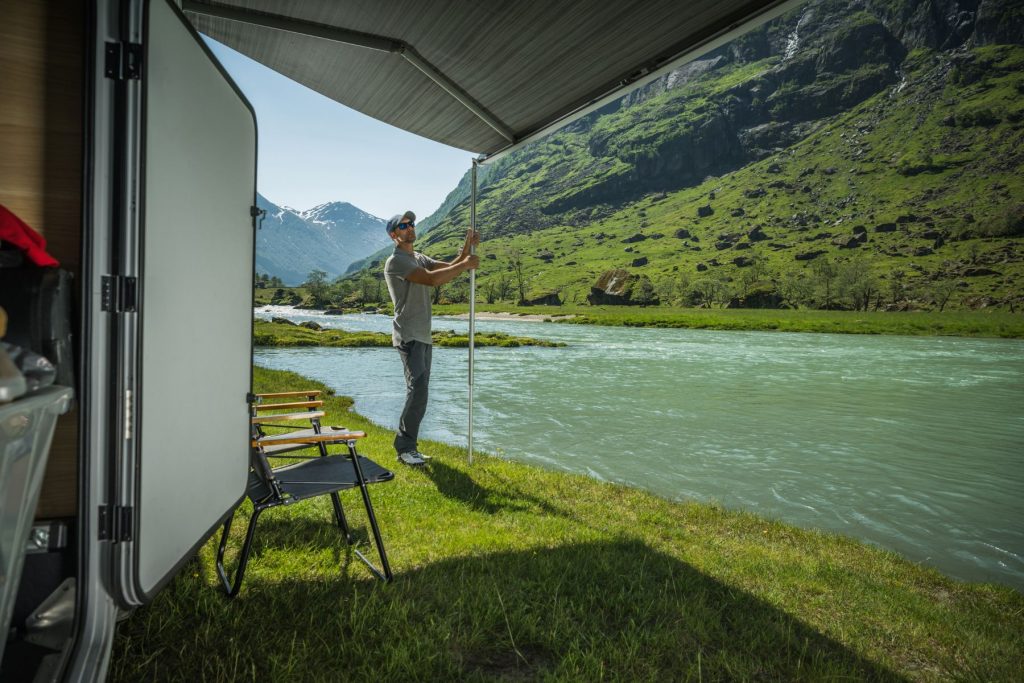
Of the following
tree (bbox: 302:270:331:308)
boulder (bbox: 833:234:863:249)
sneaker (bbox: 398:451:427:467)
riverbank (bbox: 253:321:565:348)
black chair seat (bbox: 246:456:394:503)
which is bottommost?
riverbank (bbox: 253:321:565:348)

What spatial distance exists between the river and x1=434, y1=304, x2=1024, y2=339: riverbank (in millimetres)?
37767

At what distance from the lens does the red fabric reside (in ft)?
4.71

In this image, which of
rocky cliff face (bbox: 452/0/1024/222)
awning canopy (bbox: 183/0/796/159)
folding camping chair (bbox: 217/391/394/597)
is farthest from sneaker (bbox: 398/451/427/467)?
rocky cliff face (bbox: 452/0/1024/222)

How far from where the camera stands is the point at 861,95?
152 metres

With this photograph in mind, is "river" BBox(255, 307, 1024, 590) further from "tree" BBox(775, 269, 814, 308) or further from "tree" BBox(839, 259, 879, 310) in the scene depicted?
"tree" BBox(839, 259, 879, 310)

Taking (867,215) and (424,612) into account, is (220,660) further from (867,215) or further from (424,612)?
(867,215)

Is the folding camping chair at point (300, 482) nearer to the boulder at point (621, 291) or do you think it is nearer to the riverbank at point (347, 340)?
the riverbank at point (347, 340)

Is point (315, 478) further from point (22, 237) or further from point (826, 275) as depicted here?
point (826, 275)

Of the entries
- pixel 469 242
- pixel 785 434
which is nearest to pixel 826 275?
pixel 785 434

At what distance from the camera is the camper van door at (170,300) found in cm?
168

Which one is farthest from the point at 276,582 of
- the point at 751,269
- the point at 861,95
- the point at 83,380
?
the point at 861,95

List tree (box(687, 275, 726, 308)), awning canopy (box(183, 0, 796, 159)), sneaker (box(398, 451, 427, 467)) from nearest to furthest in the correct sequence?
awning canopy (box(183, 0, 796, 159)) → sneaker (box(398, 451, 427, 467)) → tree (box(687, 275, 726, 308))

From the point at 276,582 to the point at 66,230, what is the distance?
175 cm

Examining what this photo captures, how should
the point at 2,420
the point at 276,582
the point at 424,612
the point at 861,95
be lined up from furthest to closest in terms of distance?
the point at 861,95 → the point at 276,582 → the point at 424,612 → the point at 2,420
